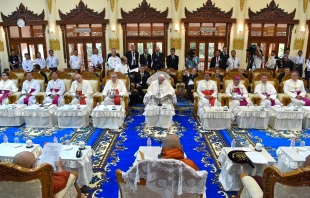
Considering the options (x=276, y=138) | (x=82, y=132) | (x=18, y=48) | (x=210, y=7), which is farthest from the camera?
(x=18, y=48)

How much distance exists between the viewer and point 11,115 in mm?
6145

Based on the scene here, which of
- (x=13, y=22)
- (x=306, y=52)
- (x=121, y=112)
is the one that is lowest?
(x=121, y=112)

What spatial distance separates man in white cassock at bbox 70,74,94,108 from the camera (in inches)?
270

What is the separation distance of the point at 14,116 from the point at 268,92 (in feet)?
21.4

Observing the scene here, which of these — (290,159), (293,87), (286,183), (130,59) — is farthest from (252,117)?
(130,59)

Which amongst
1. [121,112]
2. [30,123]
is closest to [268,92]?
[121,112]

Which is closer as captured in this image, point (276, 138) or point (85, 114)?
point (276, 138)

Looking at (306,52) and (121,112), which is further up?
(306,52)

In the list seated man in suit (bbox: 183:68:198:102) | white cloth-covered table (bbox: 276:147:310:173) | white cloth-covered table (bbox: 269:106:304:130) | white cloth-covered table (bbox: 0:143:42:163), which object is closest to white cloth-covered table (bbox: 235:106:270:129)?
white cloth-covered table (bbox: 269:106:304:130)

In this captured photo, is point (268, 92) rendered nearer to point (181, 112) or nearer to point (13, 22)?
point (181, 112)

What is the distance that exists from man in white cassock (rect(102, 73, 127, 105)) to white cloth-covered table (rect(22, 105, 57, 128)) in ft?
4.32

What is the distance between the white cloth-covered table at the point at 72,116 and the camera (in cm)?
600

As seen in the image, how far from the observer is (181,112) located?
7.39m

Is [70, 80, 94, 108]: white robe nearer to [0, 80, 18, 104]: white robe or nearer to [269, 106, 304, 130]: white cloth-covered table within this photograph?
[0, 80, 18, 104]: white robe
